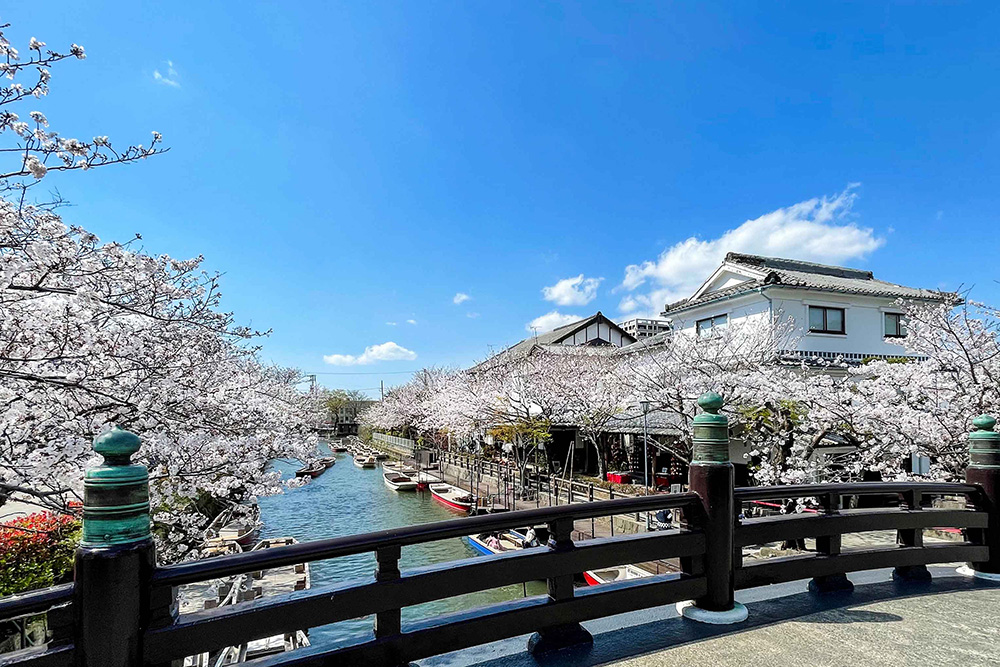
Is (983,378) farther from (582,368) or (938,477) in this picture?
(582,368)

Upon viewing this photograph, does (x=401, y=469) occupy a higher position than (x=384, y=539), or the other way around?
(x=384, y=539)

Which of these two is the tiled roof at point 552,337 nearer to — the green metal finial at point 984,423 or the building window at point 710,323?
the building window at point 710,323

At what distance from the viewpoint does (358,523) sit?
23141 millimetres

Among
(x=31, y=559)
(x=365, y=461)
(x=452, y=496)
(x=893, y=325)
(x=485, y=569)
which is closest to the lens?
(x=485, y=569)

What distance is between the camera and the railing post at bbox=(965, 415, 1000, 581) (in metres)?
4.43

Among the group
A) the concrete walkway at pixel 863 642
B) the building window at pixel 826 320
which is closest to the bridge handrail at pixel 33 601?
the concrete walkway at pixel 863 642

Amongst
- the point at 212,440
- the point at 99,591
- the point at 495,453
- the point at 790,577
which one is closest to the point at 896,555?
the point at 790,577

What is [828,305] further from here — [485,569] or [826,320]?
[485,569]

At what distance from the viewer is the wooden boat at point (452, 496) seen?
23891 millimetres

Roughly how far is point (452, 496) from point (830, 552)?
903 inches

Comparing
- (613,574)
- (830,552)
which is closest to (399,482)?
(613,574)

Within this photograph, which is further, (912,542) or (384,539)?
(912,542)

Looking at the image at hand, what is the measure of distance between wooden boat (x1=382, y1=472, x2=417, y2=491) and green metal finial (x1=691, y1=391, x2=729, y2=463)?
28.7m

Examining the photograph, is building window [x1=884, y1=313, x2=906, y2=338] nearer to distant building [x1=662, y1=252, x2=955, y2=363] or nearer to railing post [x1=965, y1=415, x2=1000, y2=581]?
distant building [x1=662, y1=252, x2=955, y2=363]
